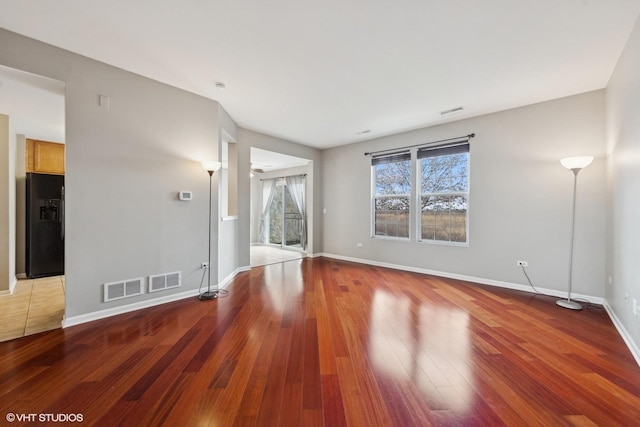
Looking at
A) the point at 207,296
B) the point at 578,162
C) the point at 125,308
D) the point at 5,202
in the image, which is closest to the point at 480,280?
the point at 578,162

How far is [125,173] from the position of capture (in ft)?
9.43

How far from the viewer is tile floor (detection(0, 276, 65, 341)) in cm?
246

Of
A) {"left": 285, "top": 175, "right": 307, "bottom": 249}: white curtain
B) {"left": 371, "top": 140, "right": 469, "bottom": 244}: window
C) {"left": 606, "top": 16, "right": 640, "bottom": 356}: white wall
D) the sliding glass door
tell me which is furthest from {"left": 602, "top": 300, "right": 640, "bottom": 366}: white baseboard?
the sliding glass door

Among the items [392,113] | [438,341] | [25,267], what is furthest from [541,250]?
[25,267]

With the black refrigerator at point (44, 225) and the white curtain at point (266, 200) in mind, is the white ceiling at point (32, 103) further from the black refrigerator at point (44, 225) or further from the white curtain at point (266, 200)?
the white curtain at point (266, 200)

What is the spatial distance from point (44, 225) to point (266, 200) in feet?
16.9

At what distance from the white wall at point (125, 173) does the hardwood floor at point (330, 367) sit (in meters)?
0.55

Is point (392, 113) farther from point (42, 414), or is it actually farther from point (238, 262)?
point (42, 414)

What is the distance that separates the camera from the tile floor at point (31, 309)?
8.07ft

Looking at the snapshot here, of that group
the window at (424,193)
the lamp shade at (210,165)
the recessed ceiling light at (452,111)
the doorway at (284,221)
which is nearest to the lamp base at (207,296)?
the lamp shade at (210,165)

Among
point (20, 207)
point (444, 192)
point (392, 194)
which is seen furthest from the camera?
point (392, 194)

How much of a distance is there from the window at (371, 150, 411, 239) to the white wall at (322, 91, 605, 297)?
366 mm

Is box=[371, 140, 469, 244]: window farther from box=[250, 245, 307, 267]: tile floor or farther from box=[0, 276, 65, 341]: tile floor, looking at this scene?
box=[0, 276, 65, 341]: tile floor

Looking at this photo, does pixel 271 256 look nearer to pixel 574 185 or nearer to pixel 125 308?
pixel 125 308
